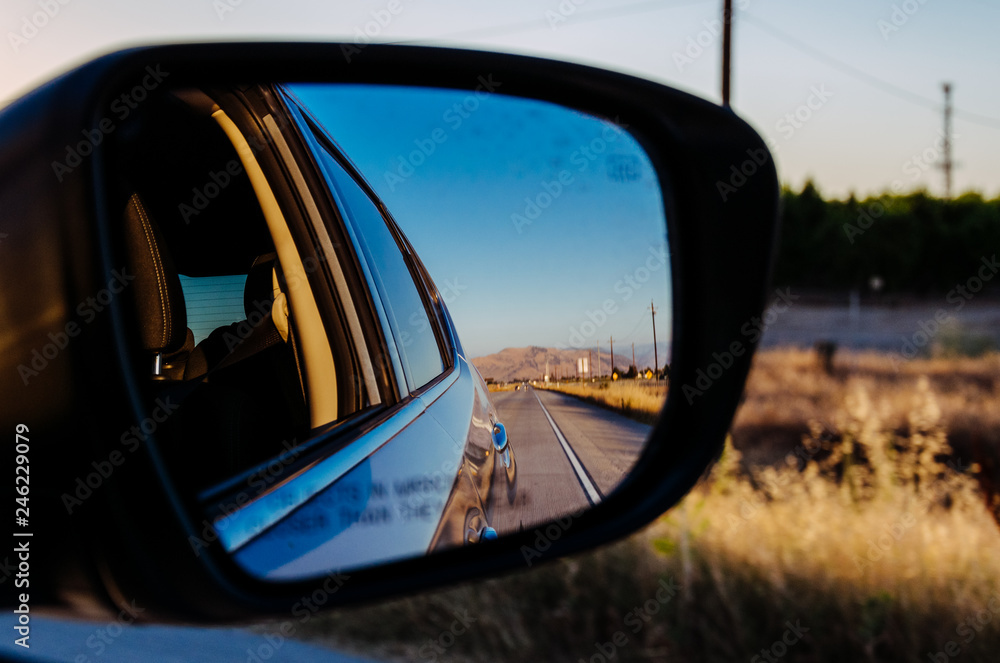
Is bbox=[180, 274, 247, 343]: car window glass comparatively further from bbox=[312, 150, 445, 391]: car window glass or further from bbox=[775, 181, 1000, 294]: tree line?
bbox=[775, 181, 1000, 294]: tree line

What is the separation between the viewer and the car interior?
1.38 meters

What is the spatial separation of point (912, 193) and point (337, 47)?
5635 cm

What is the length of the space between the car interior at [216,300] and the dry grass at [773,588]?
235 centimetres

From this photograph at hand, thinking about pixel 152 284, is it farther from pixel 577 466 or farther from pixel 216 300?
pixel 577 466

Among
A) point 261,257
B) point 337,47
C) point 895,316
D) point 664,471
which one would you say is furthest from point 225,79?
point 895,316

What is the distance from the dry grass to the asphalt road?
2219mm

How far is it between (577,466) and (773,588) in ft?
10.6

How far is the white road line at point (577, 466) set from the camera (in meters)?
1.53

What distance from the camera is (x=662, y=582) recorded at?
15.6 ft

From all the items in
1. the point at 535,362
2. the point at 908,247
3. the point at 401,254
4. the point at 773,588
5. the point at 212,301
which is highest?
the point at 908,247

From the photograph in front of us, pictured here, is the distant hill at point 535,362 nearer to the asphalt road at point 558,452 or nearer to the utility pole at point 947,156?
the asphalt road at point 558,452

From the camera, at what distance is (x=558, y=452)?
5.36 feet

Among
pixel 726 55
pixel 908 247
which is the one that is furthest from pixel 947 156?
pixel 726 55

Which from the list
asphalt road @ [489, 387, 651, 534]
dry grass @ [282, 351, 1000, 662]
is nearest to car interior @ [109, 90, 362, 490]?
asphalt road @ [489, 387, 651, 534]
